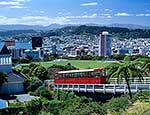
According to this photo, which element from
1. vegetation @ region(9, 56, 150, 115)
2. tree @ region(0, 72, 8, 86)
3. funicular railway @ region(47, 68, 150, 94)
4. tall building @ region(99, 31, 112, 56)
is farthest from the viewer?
tall building @ region(99, 31, 112, 56)

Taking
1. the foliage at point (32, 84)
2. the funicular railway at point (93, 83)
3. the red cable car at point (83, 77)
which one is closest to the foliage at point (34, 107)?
the funicular railway at point (93, 83)

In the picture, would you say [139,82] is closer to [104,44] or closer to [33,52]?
[33,52]

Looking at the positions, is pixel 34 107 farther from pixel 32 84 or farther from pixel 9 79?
pixel 9 79

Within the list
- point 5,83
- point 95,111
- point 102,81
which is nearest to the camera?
point 95,111

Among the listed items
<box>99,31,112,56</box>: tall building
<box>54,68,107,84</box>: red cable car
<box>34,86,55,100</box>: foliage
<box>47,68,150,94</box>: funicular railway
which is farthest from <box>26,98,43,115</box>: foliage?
<box>99,31,112,56</box>: tall building

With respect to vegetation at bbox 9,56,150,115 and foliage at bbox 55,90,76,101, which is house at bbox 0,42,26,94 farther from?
foliage at bbox 55,90,76,101

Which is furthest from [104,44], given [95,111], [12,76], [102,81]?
[95,111]

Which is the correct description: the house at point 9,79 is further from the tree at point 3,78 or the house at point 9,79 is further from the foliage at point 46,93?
the foliage at point 46,93

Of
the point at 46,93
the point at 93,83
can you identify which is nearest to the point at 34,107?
the point at 93,83
